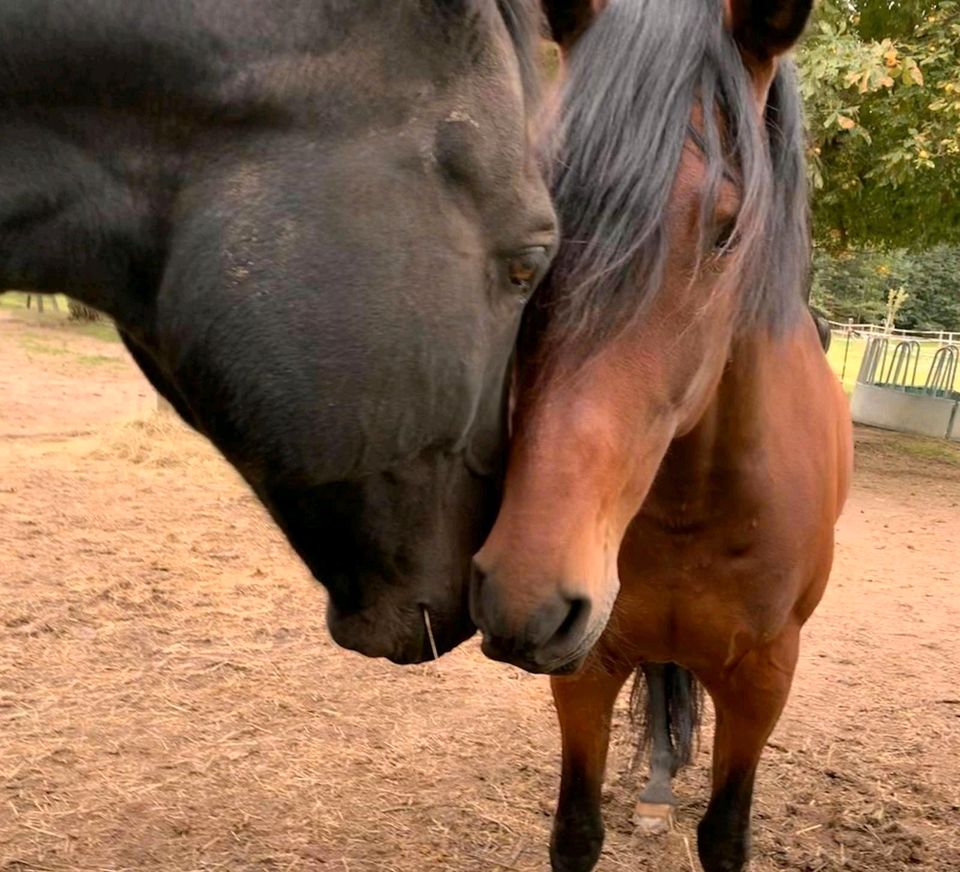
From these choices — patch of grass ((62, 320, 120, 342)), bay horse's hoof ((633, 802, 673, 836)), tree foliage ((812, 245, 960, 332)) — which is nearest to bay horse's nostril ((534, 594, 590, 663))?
bay horse's hoof ((633, 802, 673, 836))

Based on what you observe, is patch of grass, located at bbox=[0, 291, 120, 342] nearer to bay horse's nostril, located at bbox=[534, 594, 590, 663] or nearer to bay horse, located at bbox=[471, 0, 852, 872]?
bay horse, located at bbox=[471, 0, 852, 872]

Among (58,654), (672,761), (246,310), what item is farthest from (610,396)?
(58,654)

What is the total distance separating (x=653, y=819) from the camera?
10.3 ft

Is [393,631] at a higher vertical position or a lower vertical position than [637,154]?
lower

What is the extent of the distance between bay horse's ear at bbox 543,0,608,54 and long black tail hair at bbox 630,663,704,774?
1969mm

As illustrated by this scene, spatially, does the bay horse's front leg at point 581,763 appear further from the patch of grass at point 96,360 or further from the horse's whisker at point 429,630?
the patch of grass at point 96,360

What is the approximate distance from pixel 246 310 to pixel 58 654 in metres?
3.58

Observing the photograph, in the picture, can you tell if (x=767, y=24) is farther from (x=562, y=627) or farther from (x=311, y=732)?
(x=311, y=732)

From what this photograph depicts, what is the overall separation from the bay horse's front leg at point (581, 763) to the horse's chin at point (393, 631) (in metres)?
1.10

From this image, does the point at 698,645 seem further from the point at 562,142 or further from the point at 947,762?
the point at 947,762

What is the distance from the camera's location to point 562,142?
1612 millimetres

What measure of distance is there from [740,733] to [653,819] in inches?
33.1

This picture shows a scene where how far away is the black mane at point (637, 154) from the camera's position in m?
1.55

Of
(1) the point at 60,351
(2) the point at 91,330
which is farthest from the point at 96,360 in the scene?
(2) the point at 91,330
